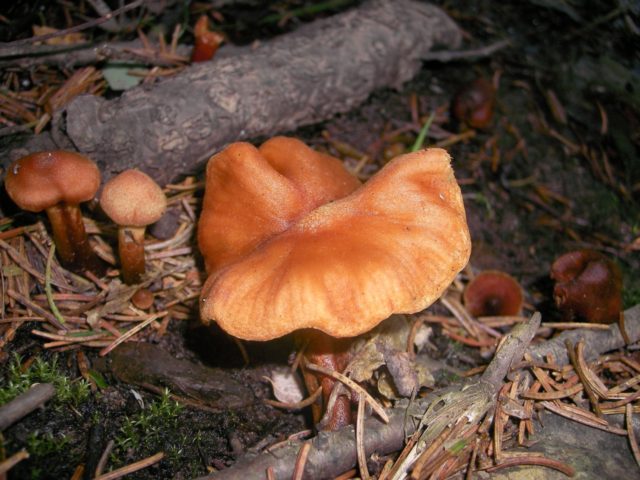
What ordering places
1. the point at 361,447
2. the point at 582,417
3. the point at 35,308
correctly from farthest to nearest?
1. the point at 35,308
2. the point at 582,417
3. the point at 361,447

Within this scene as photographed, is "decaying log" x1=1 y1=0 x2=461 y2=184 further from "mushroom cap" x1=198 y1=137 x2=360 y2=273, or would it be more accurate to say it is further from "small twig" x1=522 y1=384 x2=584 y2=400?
"small twig" x1=522 y1=384 x2=584 y2=400

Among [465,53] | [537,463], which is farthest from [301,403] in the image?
[465,53]

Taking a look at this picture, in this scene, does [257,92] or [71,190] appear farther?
[257,92]

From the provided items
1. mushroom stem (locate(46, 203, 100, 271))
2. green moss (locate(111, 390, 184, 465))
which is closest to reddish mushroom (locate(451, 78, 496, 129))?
mushroom stem (locate(46, 203, 100, 271))

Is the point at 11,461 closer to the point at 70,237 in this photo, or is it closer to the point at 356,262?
the point at 70,237

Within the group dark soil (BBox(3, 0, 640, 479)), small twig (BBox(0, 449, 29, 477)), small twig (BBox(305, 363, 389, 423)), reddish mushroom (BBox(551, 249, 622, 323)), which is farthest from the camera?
dark soil (BBox(3, 0, 640, 479))

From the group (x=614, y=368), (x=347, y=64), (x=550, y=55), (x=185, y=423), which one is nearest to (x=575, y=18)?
(x=550, y=55)
